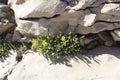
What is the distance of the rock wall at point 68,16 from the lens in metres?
8.08

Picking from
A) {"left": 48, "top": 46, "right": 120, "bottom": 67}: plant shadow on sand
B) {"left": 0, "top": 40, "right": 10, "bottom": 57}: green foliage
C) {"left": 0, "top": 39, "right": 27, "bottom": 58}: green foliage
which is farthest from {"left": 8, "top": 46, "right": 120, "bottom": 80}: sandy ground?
{"left": 0, "top": 40, "right": 10, "bottom": 57}: green foliage

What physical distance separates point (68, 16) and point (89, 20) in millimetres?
640

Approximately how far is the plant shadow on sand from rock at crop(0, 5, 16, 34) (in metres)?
2.15

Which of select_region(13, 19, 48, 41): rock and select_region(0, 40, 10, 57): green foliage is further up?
select_region(13, 19, 48, 41): rock

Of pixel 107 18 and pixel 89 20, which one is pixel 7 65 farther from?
pixel 107 18

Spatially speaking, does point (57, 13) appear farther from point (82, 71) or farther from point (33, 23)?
point (82, 71)

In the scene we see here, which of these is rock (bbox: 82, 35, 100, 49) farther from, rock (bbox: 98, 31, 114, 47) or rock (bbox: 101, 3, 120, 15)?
rock (bbox: 101, 3, 120, 15)

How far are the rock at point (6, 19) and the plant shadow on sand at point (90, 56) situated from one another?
2146mm

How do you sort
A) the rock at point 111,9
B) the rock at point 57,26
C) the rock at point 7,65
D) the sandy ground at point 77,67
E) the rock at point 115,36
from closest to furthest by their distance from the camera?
the rock at point 111,9
the sandy ground at point 77,67
the rock at point 115,36
the rock at point 57,26
the rock at point 7,65

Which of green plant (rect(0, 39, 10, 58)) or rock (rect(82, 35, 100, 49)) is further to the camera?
green plant (rect(0, 39, 10, 58))

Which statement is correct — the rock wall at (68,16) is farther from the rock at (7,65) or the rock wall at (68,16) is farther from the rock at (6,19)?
the rock at (7,65)

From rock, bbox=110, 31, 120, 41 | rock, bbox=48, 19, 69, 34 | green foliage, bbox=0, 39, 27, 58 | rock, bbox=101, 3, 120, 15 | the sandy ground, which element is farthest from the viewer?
green foliage, bbox=0, 39, 27, 58

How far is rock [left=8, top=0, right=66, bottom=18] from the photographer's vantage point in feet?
27.0

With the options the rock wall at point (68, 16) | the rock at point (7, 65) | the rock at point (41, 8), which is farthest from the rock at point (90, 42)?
the rock at point (7, 65)
